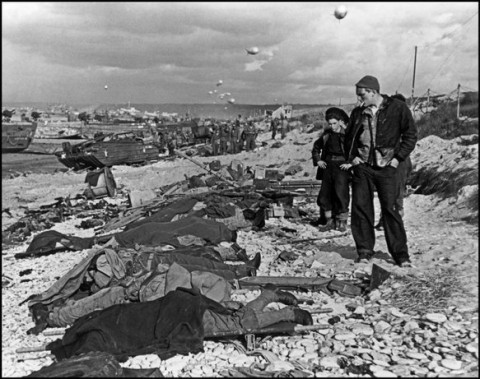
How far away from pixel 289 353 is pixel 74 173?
1864 centimetres

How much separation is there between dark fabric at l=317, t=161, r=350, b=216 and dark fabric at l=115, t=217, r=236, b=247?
1589 millimetres

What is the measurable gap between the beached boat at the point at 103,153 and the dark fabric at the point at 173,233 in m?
14.9

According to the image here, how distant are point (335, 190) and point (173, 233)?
2.40 m

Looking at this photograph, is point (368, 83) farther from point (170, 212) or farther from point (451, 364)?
point (170, 212)

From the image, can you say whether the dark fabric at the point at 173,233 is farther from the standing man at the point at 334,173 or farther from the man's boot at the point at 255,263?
the standing man at the point at 334,173

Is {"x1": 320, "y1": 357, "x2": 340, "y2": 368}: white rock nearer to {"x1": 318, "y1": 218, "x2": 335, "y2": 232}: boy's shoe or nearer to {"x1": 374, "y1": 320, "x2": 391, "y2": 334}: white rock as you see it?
{"x1": 374, "y1": 320, "x2": 391, "y2": 334}: white rock

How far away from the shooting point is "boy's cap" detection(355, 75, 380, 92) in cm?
522

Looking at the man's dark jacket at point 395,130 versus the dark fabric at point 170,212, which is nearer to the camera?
the man's dark jacket at point 395,130

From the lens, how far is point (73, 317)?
13.7 ft

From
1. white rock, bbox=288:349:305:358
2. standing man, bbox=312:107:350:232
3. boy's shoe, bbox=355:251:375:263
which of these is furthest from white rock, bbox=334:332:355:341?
standing man, bbox=312:107:350:232

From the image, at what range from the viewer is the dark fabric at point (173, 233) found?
6473mm

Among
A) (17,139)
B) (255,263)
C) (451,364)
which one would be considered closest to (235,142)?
(255,263)

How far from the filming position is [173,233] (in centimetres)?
656

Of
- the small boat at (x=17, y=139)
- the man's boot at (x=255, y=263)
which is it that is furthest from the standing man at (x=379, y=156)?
the small boat at (x=17, y=139)
